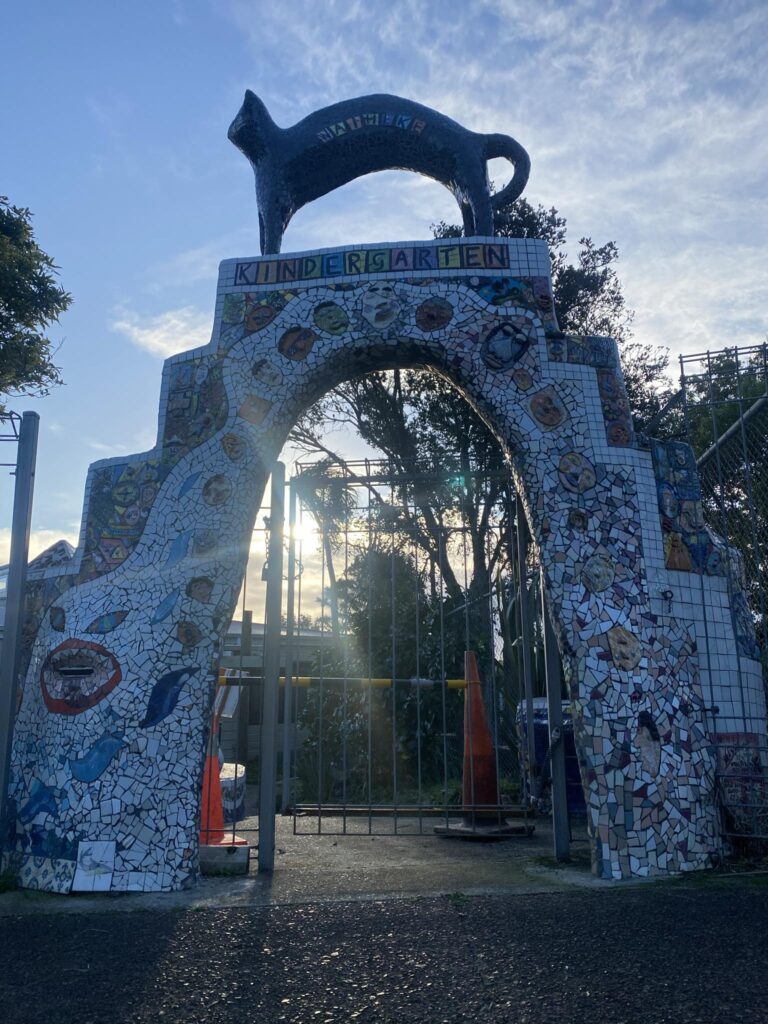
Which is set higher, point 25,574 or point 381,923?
point 25,574

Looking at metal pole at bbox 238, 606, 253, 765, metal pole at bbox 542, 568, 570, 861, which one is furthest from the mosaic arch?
metal pole at bbox 238, 606, 253, 765

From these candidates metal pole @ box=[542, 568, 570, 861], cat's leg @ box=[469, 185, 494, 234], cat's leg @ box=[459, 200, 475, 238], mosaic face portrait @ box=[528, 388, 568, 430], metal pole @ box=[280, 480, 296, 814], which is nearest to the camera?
metal pole @ box=[542, 568, 570, 861]

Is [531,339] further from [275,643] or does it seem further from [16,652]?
[16,652]

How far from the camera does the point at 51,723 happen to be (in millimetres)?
6234

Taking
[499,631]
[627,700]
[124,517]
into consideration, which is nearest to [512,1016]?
[627,700]

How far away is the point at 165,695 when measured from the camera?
622 cm

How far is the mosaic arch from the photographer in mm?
5938

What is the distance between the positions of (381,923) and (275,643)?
246 centimetres

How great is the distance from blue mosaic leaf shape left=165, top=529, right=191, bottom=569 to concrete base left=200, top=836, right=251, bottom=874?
209 cm

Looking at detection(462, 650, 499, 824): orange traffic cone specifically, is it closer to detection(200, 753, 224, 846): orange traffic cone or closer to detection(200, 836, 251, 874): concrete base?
detection(200, 753, 224, 846): orange traffic cone

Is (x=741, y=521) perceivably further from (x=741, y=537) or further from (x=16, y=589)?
(x=16, y=589)

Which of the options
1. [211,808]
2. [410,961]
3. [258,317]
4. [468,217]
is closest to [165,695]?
[211,808]

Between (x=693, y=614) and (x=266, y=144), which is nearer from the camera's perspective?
(x=693, y=614)

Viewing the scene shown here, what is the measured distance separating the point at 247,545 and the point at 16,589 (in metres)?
1.74
